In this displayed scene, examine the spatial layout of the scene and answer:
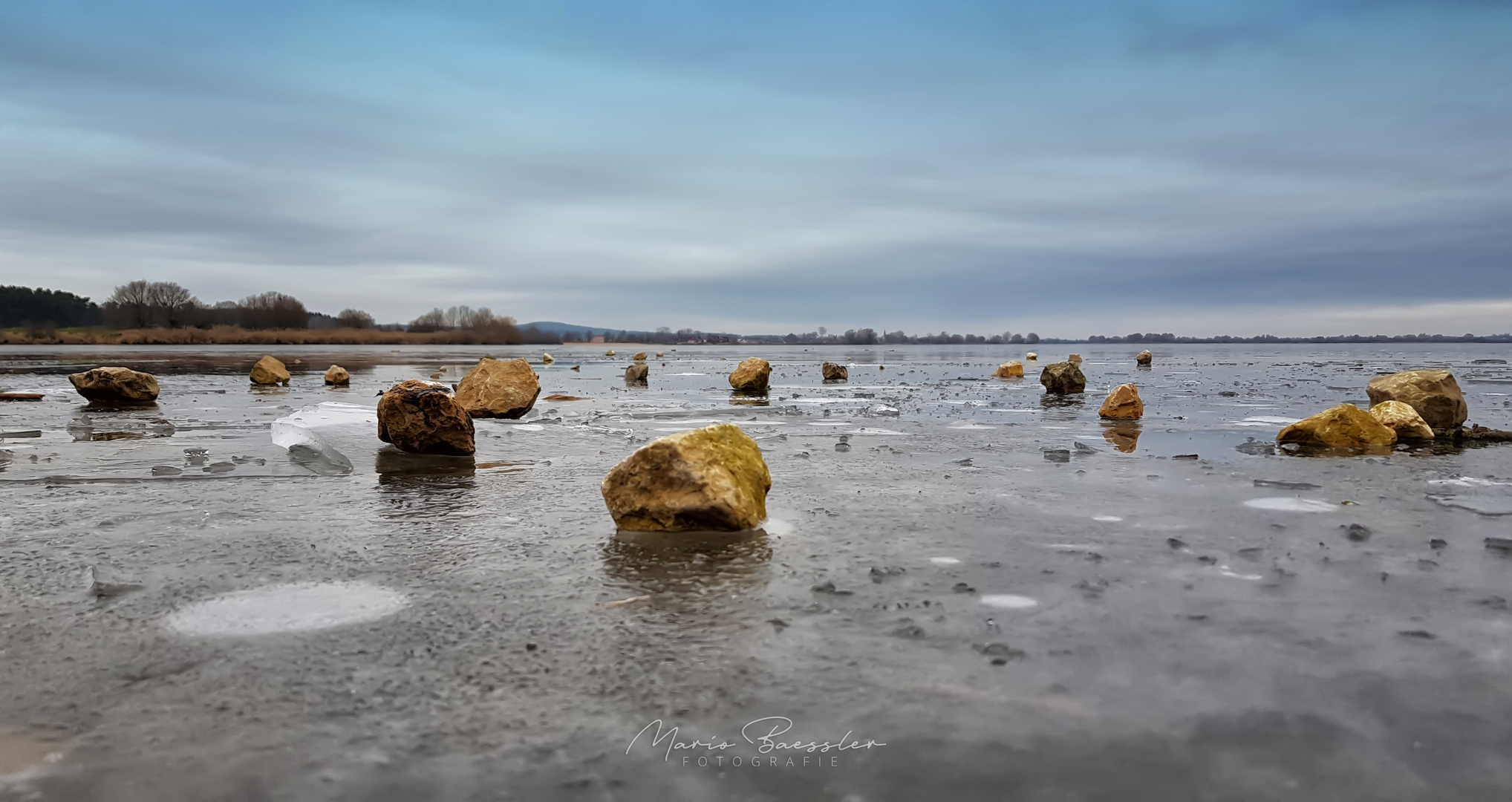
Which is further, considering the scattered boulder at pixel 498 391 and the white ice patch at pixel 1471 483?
the scattered boulder at pixel 498 391

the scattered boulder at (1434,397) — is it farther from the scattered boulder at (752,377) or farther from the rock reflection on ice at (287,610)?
the scattered boulder at (752,377)

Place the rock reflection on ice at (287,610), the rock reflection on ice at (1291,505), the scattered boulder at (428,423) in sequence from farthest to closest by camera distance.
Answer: the scattered boulder at (428,423)
the rock reflection on ice at (1291,505)
the rock reflection on ice at (287,610)

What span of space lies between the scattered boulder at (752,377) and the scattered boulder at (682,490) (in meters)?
15.0

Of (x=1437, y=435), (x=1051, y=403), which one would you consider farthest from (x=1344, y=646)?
(x=1051, y=403)

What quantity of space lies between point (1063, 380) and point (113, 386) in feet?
66.7

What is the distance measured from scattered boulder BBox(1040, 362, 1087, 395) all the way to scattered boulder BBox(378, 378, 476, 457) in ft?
49.7

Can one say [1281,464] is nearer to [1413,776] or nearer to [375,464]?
[1413,776]

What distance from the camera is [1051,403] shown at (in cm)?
1706

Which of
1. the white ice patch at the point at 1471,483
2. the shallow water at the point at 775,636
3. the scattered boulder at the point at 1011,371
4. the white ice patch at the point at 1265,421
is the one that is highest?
the scattered boulder at the point at 1011,371

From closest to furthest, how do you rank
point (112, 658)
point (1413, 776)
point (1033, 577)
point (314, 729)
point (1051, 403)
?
point (1413, 776)
point (314, 729)
point (112, 658)
point (1033, 577)
point (1051, 403)

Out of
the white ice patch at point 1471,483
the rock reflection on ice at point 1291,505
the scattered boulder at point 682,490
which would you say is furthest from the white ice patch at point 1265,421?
the scattered boulder at point 682,490

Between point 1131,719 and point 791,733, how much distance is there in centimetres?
115

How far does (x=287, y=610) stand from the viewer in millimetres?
3959

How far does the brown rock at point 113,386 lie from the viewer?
16.0 meters
